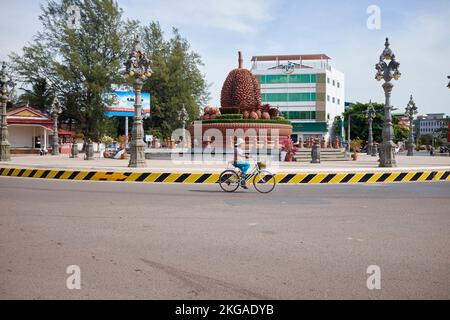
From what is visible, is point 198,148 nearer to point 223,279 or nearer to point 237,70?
point 237,70

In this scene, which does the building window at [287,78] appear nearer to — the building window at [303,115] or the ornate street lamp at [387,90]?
the building window at [303,115]

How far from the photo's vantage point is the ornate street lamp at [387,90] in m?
19.3

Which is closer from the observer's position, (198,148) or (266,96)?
(198,148)

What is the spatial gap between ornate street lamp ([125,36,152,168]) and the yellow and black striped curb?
2244 mm

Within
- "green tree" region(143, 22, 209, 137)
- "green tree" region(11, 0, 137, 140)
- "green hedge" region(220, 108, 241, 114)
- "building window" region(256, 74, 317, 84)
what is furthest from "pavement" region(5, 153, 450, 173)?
"building window" region(256, 74, 317, 84)

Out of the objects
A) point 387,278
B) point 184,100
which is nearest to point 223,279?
point 387,278

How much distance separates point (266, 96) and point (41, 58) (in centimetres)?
4876

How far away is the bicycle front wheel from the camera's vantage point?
1263cm

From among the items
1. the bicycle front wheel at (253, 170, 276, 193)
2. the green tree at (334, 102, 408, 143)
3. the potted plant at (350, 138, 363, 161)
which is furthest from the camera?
the green tree at (334, 102, 408, 143)

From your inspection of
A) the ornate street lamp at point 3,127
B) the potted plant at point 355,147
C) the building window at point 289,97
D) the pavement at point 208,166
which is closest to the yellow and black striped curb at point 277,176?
the pavement at point 208,166

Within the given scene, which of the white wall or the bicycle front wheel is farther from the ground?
the white wall

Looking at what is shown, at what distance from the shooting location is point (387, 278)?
4477 mm

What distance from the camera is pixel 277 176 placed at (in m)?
15.1

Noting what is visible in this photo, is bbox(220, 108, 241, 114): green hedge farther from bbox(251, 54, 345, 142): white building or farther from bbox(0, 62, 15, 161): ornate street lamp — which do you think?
bbox(251, 54, 345, 142): white building
